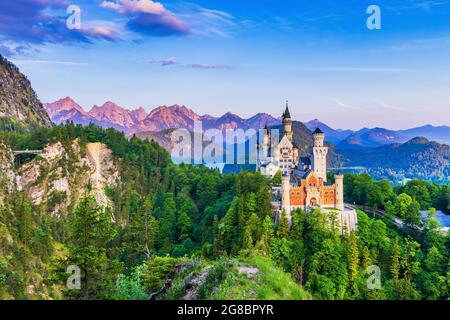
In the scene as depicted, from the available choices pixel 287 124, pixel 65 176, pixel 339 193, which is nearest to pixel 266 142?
pixel 287 124

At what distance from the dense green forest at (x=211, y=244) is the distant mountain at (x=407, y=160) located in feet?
251

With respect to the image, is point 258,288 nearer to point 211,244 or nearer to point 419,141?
point 211,244

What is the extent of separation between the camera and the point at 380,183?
2372 inches

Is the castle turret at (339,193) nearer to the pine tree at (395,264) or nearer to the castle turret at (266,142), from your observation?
the pine tree at (395,264)

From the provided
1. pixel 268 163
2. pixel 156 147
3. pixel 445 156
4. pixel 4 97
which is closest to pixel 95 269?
pixel 268 163

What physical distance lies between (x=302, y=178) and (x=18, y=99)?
144 metres

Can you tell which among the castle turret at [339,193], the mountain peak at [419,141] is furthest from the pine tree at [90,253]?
the mountain peak at [419,141]

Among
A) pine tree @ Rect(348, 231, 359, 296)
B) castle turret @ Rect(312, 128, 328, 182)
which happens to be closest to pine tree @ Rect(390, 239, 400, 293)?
pine tree @ Rect(348, 231, 359, 296)

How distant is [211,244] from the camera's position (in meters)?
49.9

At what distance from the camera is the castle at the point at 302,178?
46.8 m

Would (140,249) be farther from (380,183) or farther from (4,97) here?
(4,97)

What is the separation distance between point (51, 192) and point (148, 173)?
19.3 m

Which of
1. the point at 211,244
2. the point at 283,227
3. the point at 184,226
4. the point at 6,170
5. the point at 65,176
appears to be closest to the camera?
the point at 283,227

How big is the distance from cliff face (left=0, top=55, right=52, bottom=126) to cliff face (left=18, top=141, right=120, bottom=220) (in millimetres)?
65002
